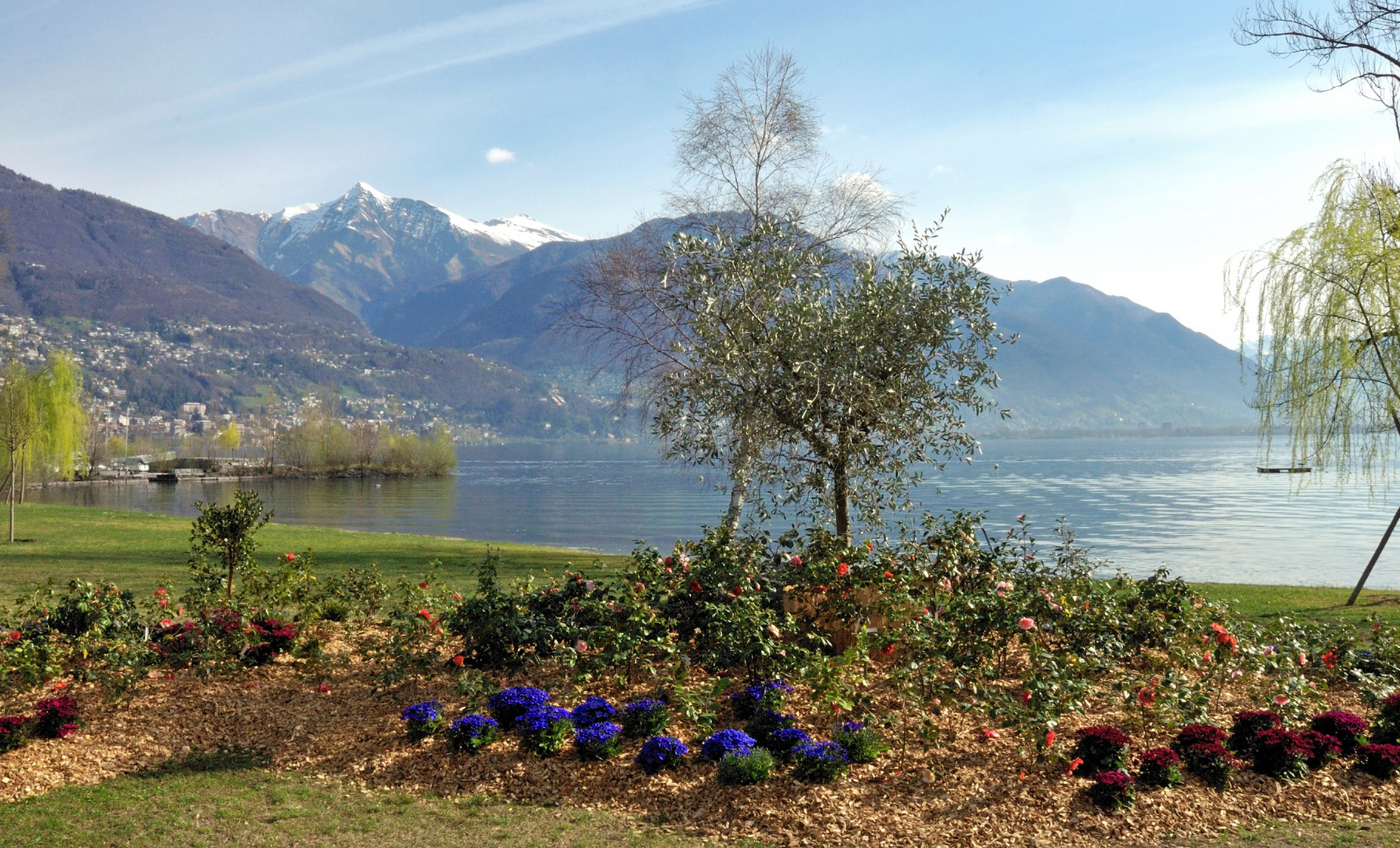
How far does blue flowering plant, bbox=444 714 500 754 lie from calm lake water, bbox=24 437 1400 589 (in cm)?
595

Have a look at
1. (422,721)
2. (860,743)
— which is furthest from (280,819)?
(860,743)

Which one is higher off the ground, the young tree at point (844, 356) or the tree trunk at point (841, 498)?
the young tree at point (844, 356)

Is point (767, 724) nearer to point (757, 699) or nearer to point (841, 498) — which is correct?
point (757, 699)

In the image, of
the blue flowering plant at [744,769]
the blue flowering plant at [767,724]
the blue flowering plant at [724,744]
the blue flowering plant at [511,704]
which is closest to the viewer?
the blue flowering plant at [744,769]

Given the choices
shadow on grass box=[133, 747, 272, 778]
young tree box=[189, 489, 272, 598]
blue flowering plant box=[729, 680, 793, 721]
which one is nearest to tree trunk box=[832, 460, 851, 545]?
blue flowering plant box=[729, 680, 793, 721]

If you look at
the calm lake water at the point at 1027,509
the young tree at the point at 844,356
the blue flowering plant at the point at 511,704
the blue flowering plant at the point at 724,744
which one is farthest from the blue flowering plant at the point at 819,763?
the calm lake water at the point at 1027,509

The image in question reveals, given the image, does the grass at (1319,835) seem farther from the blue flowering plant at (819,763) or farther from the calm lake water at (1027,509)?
the calm lake water at (1027,509)

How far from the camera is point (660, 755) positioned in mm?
6906

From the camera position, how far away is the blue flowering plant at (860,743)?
697 centimetres

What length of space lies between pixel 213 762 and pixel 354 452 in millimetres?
107896

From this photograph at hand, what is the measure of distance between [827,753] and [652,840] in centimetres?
156

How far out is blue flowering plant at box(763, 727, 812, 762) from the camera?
6996 mm

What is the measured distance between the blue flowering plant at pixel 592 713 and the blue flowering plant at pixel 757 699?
45.2 inches

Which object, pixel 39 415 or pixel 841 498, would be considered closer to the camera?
pixel 841 498
